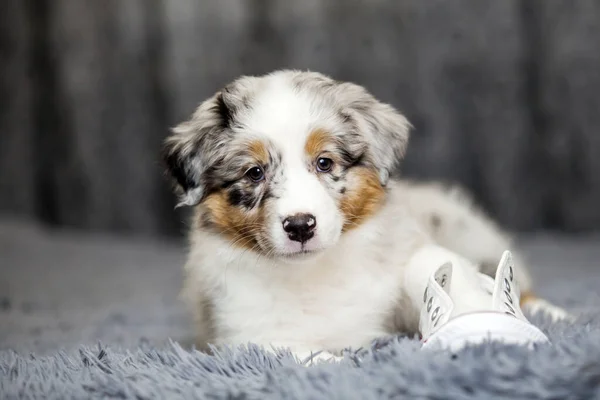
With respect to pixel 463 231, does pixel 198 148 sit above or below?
above

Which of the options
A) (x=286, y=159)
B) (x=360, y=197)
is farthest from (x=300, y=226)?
(x=360, y=197)

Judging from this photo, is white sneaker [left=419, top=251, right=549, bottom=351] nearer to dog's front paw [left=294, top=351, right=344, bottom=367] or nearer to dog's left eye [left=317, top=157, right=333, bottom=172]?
dog's front paw [left=294, top=351, right=344, bottom=367]

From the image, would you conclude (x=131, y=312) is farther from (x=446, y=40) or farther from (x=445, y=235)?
(x=446, y=40)

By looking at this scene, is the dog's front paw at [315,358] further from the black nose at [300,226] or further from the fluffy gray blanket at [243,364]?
the black nose at [300,226]

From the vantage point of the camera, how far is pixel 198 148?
2521 millimetres

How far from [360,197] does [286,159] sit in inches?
11.9

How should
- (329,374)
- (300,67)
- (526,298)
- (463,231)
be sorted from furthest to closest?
(300,67)
(463,231)
(526,298)
(329,374)

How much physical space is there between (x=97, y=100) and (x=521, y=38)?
3174 millimetres

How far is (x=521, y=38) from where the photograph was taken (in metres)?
5.30

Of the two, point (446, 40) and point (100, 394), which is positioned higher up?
point (446, 40)

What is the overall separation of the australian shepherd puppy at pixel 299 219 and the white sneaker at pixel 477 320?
0.14m

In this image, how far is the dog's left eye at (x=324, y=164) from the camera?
2344 millimetres

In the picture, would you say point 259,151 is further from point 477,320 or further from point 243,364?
point 477,320

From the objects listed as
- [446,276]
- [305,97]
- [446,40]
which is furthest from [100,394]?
[446,40]
